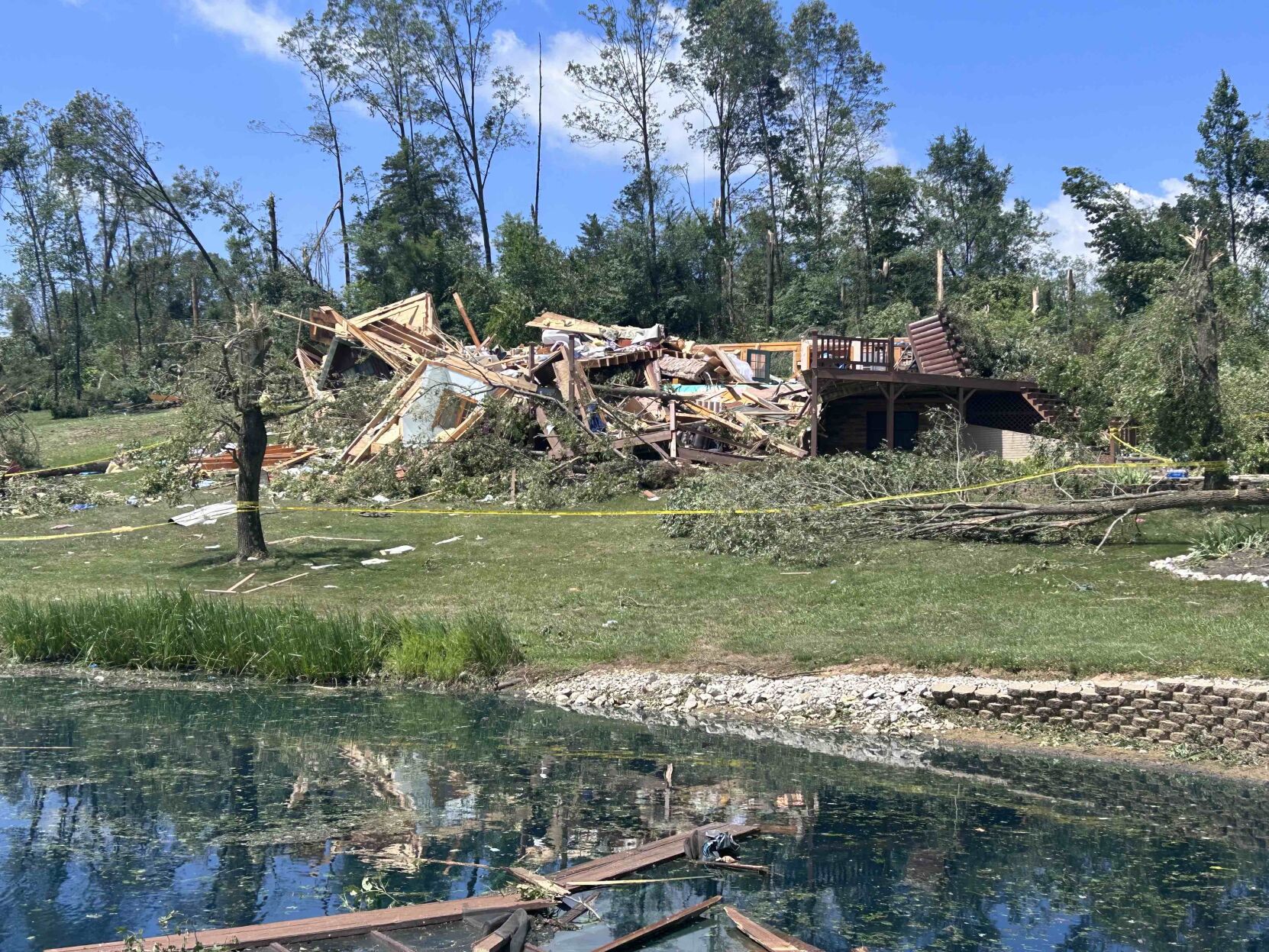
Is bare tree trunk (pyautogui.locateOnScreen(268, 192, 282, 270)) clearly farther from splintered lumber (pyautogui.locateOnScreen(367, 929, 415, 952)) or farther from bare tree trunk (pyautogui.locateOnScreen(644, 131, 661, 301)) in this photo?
splintered lumber (pyautogui.locateOnScreen(367, 929, 415, 952))

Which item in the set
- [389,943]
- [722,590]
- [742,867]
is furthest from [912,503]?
[389,943]

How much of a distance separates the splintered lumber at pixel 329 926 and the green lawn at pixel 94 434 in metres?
22.2

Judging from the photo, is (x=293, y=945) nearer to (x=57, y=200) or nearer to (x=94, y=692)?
(x=94, y=692)

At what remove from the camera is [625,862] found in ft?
23.4

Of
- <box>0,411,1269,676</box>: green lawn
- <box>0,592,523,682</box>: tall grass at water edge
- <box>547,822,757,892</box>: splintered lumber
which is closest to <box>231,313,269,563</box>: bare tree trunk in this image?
<box>0,411,1269,676</box>: green lawn

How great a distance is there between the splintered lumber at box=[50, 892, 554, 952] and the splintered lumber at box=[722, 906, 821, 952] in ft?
3.52

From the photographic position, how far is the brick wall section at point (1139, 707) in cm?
952

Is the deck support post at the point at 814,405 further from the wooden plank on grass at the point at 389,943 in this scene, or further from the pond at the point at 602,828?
the wooden plank on grass at the point at 389,943

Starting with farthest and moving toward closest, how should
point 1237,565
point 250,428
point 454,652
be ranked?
point 250,428, point 1237,565, point 454,652

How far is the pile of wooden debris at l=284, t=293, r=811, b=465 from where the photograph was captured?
22.6 metres

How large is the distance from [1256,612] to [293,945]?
10316 millimetres

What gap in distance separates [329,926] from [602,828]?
241 centimetres

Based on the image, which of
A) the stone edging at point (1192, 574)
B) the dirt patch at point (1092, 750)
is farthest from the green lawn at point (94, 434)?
the dirt patch at point (1092, 750)

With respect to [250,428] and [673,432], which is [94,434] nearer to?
[250,428]
